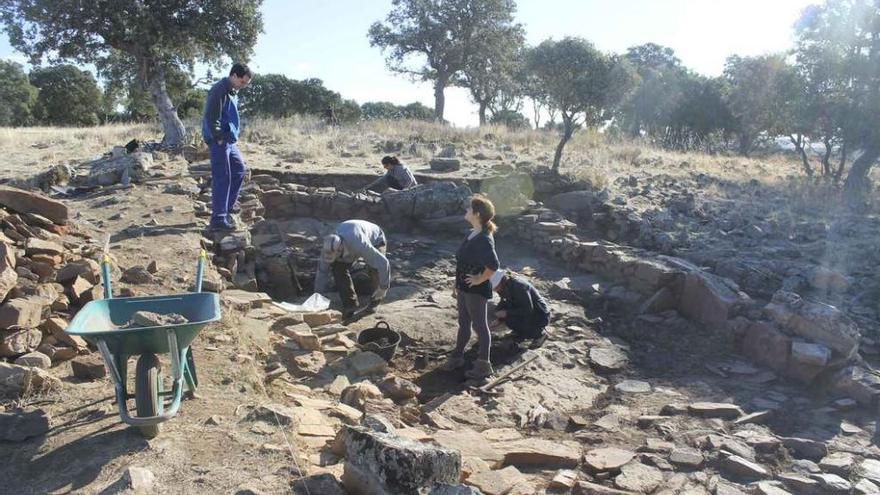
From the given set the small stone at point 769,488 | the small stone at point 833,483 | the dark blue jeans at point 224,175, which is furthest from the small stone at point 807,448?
the dark blue jeans at point 224,175

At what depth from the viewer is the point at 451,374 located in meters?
5.79

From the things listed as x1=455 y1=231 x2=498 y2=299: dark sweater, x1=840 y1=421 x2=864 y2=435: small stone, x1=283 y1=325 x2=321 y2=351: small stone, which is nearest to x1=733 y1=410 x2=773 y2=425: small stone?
x1=840 y1=421 x2=864 y2=435: small stone

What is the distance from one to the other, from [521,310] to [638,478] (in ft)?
8.03

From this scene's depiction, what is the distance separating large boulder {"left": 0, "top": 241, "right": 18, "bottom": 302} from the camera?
389 cm

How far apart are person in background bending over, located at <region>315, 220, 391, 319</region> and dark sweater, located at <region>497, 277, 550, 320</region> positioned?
3.97ft

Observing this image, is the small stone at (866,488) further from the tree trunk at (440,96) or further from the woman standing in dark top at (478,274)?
the tree trunk at (440,96)

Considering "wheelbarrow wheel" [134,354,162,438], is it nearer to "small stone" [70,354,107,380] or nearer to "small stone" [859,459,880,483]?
"small stone" [70,354,107,380]

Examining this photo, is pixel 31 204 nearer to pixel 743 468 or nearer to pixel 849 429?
pixel 743 468

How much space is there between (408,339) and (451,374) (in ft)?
2.59

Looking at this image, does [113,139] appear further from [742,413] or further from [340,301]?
[742,413]

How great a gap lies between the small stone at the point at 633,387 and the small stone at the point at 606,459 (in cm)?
138

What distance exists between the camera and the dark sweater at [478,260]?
5.21 meters

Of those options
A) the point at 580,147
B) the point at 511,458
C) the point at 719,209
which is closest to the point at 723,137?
the point at 580,147

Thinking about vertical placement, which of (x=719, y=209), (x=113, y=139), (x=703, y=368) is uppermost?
(x=113, y=139)
